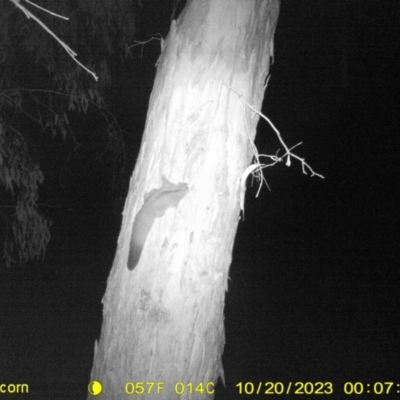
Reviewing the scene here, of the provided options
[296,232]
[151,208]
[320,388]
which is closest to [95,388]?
[151,208]

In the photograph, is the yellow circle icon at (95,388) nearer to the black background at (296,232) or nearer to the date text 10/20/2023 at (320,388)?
the date text 10/20/2023 at (320,388)

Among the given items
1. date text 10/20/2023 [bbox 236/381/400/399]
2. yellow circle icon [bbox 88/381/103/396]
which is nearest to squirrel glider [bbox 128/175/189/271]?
yellow circle icon [bbox 88/381/103/396]

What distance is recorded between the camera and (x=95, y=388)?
5.33ft

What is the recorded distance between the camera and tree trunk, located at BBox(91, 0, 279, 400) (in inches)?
59.0

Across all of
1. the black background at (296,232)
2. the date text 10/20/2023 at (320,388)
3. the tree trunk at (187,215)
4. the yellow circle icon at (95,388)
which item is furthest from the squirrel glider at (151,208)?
the black background at (296,232)

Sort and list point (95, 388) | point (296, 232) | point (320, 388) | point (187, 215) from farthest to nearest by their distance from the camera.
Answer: point (296, 232) < point (320, 388) < point (95, 388) < point (187, 215)

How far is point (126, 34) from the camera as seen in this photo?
5203 mm

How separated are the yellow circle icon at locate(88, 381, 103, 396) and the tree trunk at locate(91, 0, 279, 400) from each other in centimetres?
2

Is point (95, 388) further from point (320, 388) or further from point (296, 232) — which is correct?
point (296, 232)

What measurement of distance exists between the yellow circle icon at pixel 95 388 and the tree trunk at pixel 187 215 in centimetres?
2

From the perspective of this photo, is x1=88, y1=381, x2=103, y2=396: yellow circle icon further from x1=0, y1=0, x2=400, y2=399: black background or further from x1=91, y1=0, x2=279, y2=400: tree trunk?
x1=0, y1=0, x2=400, y2=399: black background

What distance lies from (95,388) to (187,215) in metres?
0.64

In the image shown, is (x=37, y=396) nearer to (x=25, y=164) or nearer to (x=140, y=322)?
(x=25, y=164)

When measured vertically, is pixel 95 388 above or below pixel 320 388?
above
